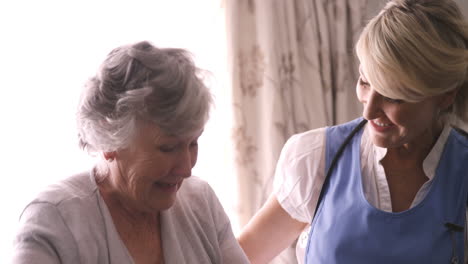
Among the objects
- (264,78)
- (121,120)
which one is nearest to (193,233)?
(121,120)

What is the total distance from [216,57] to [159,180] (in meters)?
1.04

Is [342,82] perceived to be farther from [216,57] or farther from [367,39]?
[367,39]

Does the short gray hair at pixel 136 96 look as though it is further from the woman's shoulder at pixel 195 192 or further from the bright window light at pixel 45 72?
the bright window light at pixel 45 72

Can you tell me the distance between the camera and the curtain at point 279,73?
224 cm

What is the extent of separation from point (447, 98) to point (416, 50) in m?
0.24

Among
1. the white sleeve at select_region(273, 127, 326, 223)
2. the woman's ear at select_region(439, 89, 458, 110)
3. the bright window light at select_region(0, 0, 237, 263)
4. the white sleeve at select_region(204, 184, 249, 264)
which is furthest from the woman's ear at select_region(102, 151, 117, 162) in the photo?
the woman's ear at select_region(439, 89, 458, 110)

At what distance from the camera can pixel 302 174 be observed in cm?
175

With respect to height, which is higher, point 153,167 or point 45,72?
point 45,72

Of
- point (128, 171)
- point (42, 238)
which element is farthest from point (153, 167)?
point (42, 238)

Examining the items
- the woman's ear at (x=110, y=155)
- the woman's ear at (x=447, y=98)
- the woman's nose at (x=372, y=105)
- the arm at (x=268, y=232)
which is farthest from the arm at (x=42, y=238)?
the woman's ear at (x=447, y=98)

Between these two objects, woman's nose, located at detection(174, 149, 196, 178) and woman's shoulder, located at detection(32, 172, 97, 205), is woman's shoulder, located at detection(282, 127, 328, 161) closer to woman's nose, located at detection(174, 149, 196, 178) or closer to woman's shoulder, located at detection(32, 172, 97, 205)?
woman's nose, located at detection(174, 149, 196, 178)

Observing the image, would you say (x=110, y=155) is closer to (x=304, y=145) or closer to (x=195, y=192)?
(x=195, y=192)

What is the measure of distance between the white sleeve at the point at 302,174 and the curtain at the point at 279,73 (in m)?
0.49

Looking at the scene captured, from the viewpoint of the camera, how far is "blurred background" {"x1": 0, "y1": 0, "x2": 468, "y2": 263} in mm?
1925
